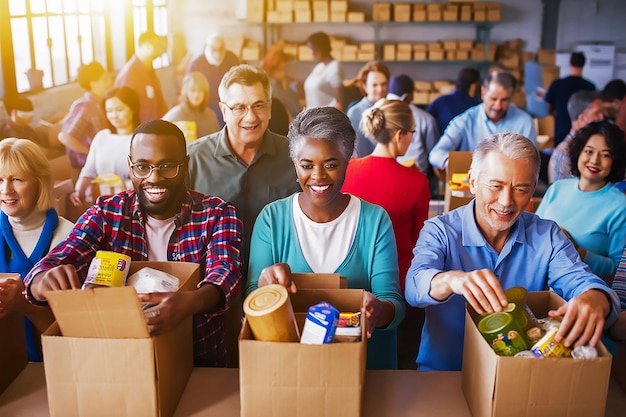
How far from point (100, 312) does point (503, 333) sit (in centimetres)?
85

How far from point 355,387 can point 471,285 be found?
349 millimetres

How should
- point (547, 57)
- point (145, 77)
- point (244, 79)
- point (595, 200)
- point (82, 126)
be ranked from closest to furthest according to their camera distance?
1. point (244, 79)
2. point (595, 200)
3. point (82, 126)
4. point (145, 77)
5. point (547, 57)

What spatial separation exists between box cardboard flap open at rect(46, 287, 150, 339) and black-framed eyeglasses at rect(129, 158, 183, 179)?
1.78 feet

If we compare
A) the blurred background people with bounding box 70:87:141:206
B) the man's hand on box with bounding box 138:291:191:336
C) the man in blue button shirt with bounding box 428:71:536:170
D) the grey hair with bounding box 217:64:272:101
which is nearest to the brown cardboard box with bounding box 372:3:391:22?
the man in blue button shirt with bounding box 428:71:536:170

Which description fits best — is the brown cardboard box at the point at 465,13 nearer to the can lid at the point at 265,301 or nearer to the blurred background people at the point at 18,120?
the blurred background people at the point at 18,120

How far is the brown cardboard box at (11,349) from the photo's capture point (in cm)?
160

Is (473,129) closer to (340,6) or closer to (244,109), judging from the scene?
(244,109)

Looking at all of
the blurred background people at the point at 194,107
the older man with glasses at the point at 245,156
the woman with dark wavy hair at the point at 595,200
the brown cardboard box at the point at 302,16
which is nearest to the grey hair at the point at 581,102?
the woman with dark wavy hair at the point at 595,200

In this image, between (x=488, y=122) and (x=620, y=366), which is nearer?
(x=620, y=366)

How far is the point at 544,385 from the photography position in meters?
1.29

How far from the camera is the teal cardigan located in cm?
180

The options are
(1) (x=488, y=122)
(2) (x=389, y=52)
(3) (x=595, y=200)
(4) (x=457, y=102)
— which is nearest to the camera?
(3) (x=595, y=200)

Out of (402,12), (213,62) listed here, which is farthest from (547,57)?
(213,62)

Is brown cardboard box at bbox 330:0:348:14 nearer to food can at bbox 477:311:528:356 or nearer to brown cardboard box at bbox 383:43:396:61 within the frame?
brown cardboard box at bbox 383:43:396:61
